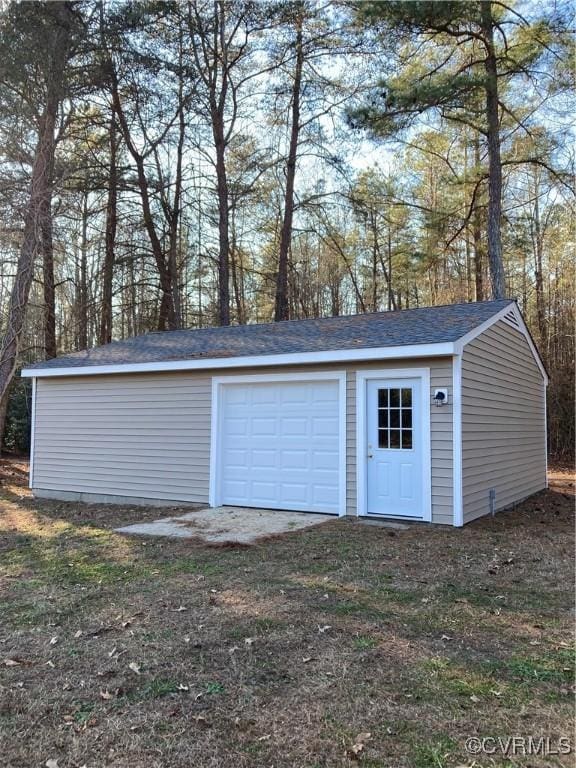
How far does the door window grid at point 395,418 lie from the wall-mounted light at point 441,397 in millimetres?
364

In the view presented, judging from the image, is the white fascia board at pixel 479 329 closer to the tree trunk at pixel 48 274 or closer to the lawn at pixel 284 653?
the lawn at pixel 284 653

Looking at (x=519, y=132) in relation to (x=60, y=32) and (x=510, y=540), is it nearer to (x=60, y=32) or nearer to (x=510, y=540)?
(x=60, y=32)

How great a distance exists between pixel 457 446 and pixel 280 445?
2.49m

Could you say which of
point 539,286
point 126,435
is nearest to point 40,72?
point 126,435

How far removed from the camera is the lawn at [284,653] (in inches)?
92.9

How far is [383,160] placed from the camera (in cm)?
1529

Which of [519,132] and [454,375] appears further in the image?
[519,132]

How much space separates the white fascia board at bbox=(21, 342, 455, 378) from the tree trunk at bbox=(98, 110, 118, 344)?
561cm

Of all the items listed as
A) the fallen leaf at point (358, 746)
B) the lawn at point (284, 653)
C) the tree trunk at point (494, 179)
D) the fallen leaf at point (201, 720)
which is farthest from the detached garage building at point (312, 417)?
the fallen leaf at point (201, 720)

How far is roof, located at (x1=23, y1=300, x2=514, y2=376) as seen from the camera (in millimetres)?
7246

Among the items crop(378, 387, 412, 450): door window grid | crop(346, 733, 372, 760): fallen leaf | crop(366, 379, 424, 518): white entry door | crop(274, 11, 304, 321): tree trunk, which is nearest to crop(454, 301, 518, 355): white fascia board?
crop(366, 379, 424, 518): white entry door

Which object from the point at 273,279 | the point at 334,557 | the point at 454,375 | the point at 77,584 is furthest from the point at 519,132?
the point at 77,584

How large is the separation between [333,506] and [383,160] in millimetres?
11142

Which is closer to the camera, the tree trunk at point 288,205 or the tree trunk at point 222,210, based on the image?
the tree trunk at point 222,210
